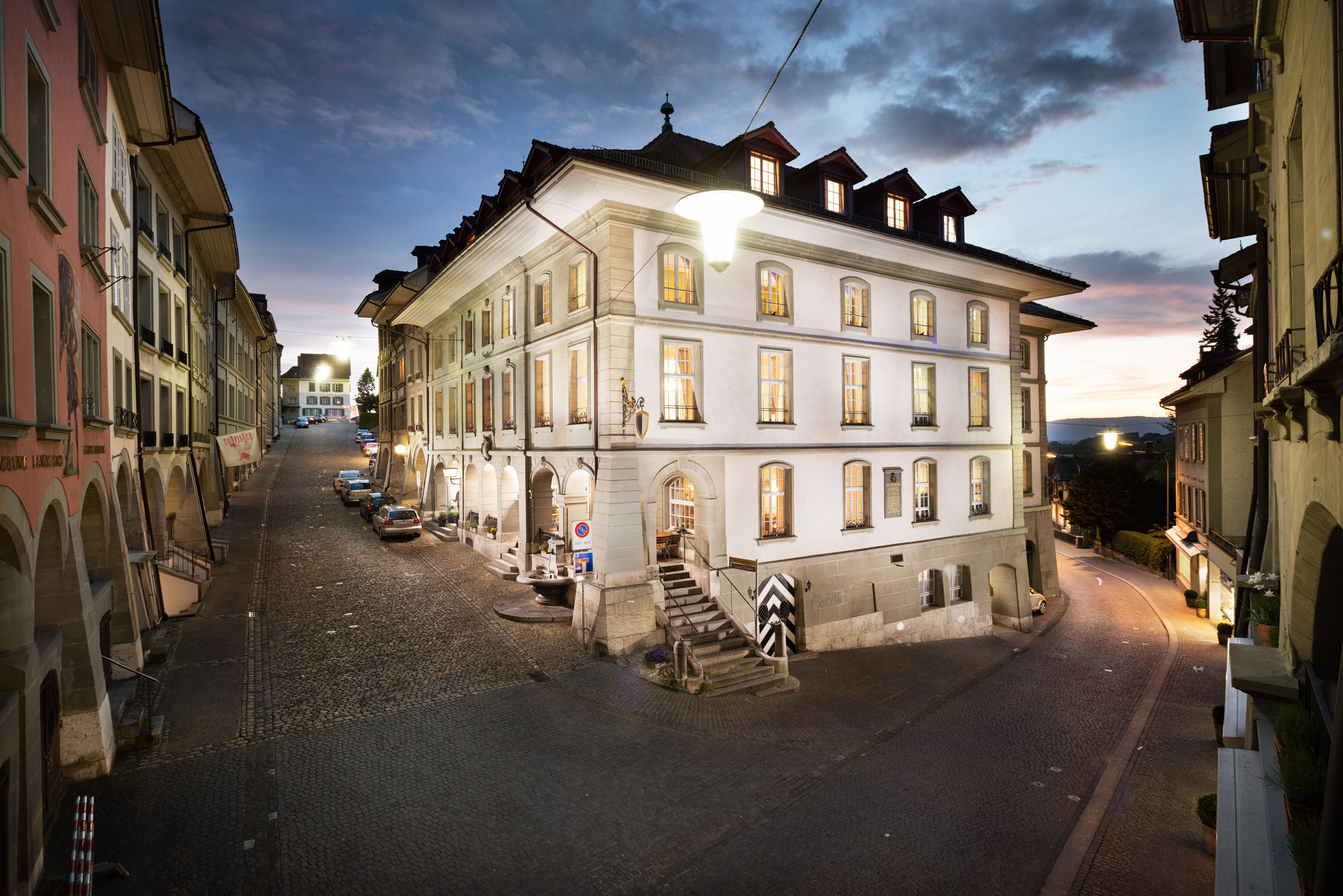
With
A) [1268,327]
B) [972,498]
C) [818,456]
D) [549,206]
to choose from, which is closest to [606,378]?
[549,206]

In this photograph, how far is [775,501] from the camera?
19391mm

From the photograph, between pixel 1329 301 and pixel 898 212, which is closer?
pixel 1329 301

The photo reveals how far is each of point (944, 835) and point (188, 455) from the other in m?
27.3

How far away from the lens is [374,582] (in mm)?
21516

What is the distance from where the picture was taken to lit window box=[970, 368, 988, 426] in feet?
81.0

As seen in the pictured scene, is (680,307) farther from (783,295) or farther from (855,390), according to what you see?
(855,390)

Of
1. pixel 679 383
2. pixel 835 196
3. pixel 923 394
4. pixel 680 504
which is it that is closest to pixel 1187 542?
pixel 923 394

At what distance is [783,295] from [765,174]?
142 inches

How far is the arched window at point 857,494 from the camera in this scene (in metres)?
21.1

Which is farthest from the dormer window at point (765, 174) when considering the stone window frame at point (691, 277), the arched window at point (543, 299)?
the arched window at point (543, 299)

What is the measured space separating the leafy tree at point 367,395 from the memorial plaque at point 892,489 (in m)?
72.0

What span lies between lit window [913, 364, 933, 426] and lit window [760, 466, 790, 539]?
6.60 meters

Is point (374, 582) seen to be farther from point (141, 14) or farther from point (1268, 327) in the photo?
point (1268, 327)

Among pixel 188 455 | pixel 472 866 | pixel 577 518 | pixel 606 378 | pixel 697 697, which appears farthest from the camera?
pixel 188 455
